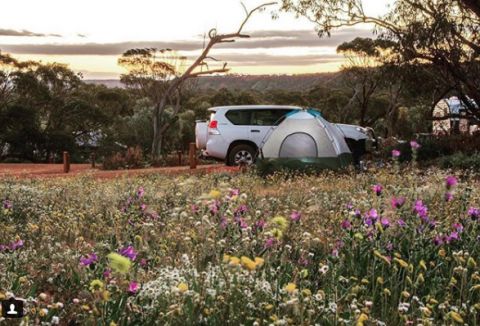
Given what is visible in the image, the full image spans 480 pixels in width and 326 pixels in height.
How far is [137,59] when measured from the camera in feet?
155

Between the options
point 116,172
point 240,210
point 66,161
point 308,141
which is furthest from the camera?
point 66,161

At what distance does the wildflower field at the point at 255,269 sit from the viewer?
14.2ft

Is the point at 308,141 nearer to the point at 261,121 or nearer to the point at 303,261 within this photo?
the point at 261,121

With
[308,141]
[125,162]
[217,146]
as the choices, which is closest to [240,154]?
[217,146]

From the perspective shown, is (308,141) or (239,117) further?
(239,117)

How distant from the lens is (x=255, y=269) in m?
4.86

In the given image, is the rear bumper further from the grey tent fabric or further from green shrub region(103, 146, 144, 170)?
green shrub region(103, 146, 144, 170)

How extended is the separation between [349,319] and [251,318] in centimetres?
62

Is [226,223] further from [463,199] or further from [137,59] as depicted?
[137,59]

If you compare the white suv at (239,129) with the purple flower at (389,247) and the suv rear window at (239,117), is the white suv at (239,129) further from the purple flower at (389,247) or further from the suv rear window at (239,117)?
the purple flower at (389,247)

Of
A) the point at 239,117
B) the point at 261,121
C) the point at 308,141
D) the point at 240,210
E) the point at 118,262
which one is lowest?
the point at 240,210

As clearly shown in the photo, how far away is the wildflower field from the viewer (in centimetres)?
432

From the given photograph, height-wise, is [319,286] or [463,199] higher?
[463,199]

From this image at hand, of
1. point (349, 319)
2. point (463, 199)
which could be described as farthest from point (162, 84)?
point (349, 319)
